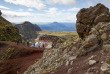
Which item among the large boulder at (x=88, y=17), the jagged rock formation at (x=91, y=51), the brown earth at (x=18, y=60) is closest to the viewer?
the jagged rock formation at (x=91, y=51)

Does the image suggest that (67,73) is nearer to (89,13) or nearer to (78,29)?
(78,29)

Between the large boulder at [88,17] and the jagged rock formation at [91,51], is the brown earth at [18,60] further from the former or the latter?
the large boulder at [88,17]

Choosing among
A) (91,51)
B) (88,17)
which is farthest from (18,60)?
(91,51)

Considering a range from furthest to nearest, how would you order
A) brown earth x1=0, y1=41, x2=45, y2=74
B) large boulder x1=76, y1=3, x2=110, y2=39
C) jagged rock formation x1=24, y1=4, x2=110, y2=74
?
1. brown earth x1=0, y1=41, x2=45, y2=74
2. large boulder x1=76, y1=3, x2=110, y2=39
3. jagged rock formation x1=24, y1=4, x2=110, y2=74

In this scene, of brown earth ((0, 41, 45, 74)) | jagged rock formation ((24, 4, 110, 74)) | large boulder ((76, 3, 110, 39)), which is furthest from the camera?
brown earth ((0, 41, 45, 74))

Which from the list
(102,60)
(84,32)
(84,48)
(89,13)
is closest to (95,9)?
(89,13)

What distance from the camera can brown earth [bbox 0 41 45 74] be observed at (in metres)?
23.6

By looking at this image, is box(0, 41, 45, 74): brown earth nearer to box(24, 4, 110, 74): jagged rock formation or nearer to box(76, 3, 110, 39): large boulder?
box(24, 4, 110, 74): jagged rock formation

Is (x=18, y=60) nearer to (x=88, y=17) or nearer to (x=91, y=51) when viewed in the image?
(x=88, y=17)

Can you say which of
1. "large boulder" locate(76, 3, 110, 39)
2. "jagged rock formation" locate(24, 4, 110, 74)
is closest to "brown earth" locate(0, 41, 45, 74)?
"jagged rock formation" locate(24, 4, 110, 74)

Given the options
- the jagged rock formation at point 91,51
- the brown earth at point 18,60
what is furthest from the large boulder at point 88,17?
the brown earth at point 18,60

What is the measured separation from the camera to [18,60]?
27562 mm

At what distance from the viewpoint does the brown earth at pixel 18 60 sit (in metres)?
23.6

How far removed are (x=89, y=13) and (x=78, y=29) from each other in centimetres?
330
